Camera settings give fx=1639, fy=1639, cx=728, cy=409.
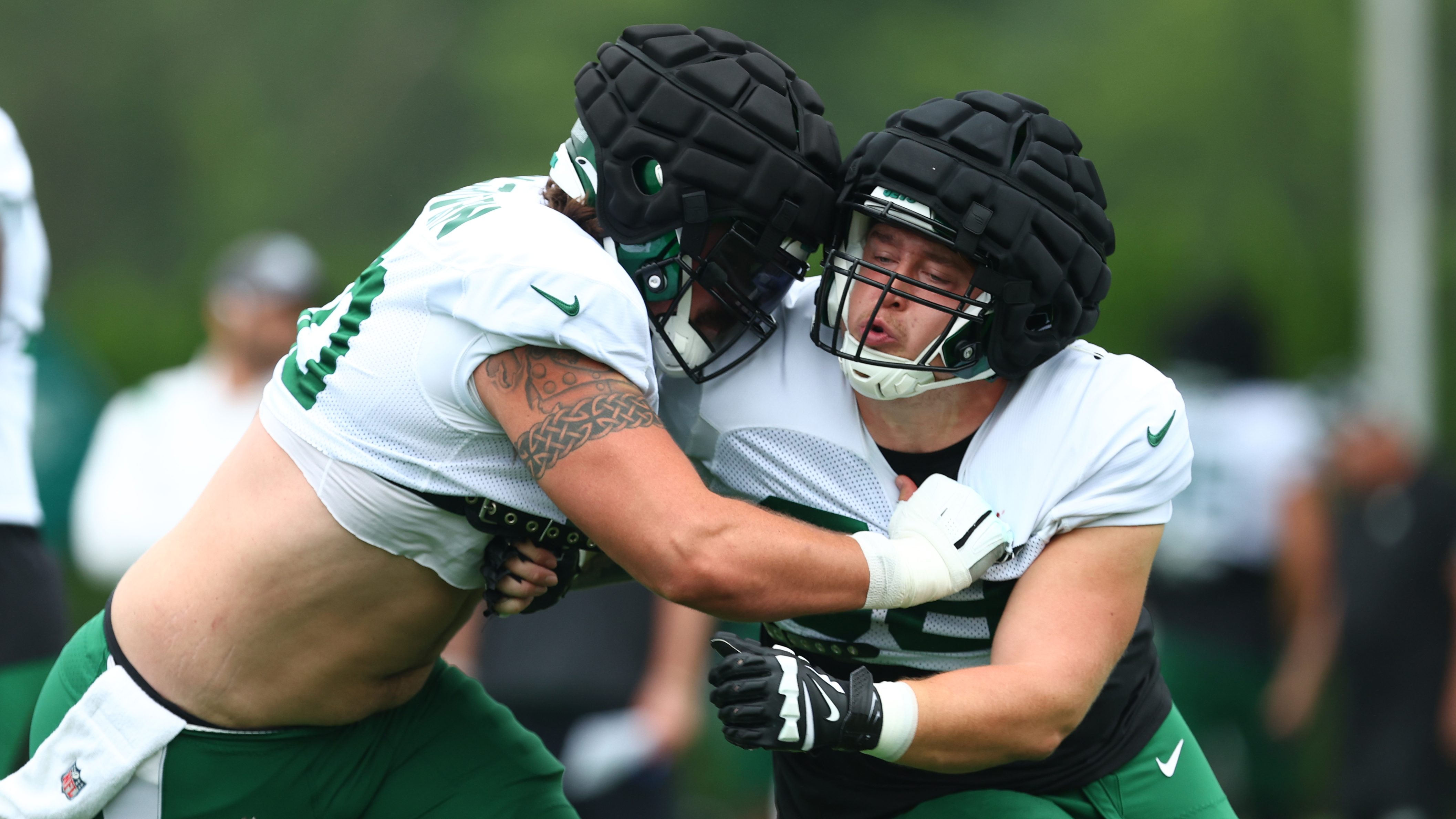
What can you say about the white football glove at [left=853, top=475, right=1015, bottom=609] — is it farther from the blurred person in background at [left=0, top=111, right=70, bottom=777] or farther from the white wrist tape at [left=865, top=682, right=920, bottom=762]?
the blurred person in background at [left=0, top=111, right=70, bottom=777]

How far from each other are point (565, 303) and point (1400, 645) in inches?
237

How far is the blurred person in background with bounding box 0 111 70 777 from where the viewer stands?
3844 millimetres

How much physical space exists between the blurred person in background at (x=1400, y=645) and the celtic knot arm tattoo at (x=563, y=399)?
582 cm

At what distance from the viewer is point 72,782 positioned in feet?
10.4

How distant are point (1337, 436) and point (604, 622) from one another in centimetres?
402

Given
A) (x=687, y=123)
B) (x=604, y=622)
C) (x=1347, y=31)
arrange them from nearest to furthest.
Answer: (x=687, y=123), (x=604, y=622), (x=1347, y=31)

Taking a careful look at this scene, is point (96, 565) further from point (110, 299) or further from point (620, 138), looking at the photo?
point (110, 299)

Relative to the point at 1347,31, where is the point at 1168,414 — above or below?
above

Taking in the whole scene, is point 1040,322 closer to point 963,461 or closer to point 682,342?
point 963,461

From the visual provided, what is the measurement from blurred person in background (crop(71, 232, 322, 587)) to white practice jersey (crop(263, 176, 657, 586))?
330cm

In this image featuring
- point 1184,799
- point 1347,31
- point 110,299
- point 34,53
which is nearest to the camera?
point 1184,799

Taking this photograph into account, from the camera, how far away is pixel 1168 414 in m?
3.19

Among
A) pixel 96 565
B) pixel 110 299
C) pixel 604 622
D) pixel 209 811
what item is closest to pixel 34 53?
pixel 110 299

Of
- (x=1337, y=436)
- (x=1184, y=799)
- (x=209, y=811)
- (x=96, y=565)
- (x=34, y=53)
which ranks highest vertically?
(x=1184, y=799)
